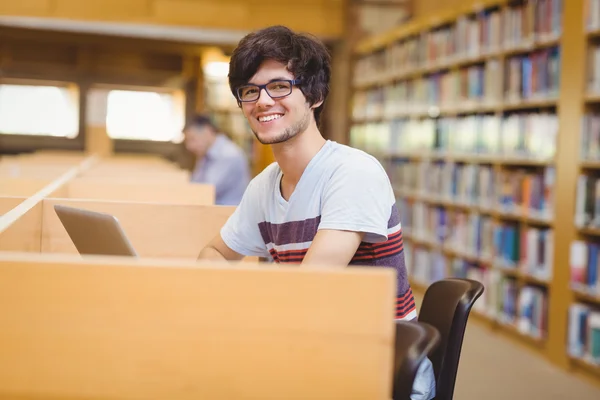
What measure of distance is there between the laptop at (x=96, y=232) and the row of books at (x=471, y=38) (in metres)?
3.61

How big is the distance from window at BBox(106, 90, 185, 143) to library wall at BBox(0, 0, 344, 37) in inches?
103

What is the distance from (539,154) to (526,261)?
0.68 metres

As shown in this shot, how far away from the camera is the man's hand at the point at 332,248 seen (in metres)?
1.65

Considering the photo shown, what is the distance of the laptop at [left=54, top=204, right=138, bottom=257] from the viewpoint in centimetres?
156

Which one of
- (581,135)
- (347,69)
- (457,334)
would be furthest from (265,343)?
(347,69)

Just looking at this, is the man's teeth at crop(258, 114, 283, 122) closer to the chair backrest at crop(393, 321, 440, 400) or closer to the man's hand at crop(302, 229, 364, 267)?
the man's hand at crop(302, 229, 364, 267)

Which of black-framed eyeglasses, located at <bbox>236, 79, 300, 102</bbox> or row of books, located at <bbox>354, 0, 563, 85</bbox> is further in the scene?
row of books, located at <bbox>354, 0, 563, 85</bbox>

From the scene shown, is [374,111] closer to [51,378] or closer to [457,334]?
[457,334]

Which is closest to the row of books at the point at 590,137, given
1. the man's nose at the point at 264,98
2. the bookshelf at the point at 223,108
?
the man's nose at the point at 264,98

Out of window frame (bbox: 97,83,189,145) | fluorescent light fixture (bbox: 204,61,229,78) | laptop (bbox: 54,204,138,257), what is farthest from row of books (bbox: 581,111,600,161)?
window frame (bbox: 97,83,189,145)

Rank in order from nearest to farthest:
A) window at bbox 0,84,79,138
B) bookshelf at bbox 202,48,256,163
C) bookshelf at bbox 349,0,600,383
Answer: bookshelf at bbox 349,0,600,383, window at bbox 0,84,79,138, bookshelf at bbox 202,48,256,163

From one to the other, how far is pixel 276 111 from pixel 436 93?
189 inches

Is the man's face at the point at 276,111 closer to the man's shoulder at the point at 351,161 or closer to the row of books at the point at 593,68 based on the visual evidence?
the man's shoulder at the point at 351,161

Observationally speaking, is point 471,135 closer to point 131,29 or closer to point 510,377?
point 510,377
